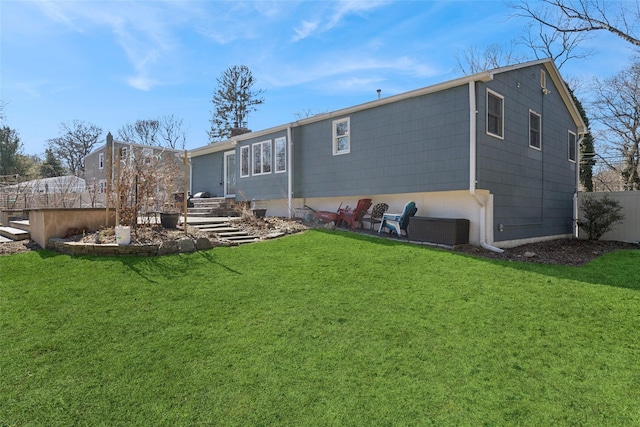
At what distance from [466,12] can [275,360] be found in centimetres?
1157

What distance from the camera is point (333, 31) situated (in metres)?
12.1

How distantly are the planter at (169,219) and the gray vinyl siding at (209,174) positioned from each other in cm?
831

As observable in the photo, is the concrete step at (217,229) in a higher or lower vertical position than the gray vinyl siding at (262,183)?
lower

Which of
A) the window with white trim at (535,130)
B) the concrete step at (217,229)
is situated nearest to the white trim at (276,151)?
the concrete step at (217,229)

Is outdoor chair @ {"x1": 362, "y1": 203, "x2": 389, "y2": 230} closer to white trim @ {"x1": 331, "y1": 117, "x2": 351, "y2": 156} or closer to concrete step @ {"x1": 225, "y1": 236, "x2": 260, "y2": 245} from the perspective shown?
white trim @ {"x1": 331, "y1": 117, "x2": 351, "y2": 156}

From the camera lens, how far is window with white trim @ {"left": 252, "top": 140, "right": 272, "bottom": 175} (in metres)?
13.6

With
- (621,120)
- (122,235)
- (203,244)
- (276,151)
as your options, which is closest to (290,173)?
(276,151)

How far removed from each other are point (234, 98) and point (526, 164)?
24967 millimetres

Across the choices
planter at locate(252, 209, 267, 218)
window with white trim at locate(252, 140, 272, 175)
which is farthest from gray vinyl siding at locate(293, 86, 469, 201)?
planter at locate(252, 209, 267, 218)

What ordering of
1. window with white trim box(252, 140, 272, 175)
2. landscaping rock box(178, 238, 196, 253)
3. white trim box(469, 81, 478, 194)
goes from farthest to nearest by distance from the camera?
1. window with white trim box(252, 140, 272, 175)
2. white trim box(469, 81, 478, 194)
3. landscaping rock box(178, 238, 196, 253)

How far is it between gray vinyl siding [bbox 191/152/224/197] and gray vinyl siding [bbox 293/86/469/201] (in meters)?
6.03

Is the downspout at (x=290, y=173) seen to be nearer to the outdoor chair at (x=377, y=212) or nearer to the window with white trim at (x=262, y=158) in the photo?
the window with white trim at (x=262, y=158)

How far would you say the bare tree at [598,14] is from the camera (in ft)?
46.2

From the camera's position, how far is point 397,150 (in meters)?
9.87
